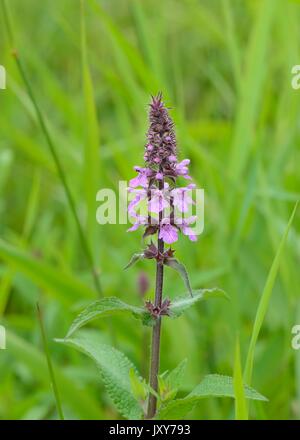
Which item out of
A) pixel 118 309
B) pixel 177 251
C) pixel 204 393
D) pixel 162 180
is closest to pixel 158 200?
pixel 162 180

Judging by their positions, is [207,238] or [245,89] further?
[207,238]

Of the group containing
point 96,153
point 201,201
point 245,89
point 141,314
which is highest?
point 245,89

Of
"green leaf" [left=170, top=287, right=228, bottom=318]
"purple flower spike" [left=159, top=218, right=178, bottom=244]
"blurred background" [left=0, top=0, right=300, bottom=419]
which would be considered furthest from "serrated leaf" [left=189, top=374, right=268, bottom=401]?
"blurred background" [left=0, top=0, right=300, bottom=419]

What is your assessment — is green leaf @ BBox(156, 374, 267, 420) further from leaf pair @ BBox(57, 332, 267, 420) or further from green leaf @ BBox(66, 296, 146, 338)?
green leaf @ BBox(66, 296, 146, 338)

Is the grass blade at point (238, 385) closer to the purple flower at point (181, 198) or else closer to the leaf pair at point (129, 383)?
the leaf pair at point (129, 383)

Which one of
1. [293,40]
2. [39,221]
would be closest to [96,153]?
[293,40]

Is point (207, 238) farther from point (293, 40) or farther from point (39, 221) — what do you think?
point (39, 221)

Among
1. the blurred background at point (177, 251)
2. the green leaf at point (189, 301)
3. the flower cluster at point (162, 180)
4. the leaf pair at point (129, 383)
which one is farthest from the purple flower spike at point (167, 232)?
the blurred background at point (177, 251)

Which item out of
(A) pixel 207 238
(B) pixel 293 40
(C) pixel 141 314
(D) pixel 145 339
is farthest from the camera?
(A) pixel 207 238
